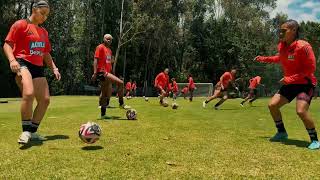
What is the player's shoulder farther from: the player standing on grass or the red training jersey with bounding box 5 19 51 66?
the player standing on grass

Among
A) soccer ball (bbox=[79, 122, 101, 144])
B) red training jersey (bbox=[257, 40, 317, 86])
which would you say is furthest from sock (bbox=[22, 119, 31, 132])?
red training jersey (bbox=[257, 40, 317, 86])

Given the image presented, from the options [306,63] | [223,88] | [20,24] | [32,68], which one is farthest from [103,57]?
[223,88]

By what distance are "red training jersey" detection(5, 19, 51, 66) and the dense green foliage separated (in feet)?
152

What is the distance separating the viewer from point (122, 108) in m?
17.5

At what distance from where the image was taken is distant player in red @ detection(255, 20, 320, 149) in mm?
8461

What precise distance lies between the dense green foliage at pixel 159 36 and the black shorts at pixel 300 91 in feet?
157

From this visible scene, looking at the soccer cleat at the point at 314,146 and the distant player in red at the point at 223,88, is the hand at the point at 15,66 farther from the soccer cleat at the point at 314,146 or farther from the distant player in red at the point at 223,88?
the distant player in red at the point at 223,88

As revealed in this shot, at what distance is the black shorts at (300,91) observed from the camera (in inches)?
337

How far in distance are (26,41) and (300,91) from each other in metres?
5.23

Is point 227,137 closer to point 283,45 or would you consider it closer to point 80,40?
point 283,45

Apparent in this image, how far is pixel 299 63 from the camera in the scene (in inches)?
340

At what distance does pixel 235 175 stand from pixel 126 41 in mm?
57085

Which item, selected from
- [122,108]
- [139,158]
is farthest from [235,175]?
[122,108]

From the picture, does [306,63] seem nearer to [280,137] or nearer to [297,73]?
[297,73]
